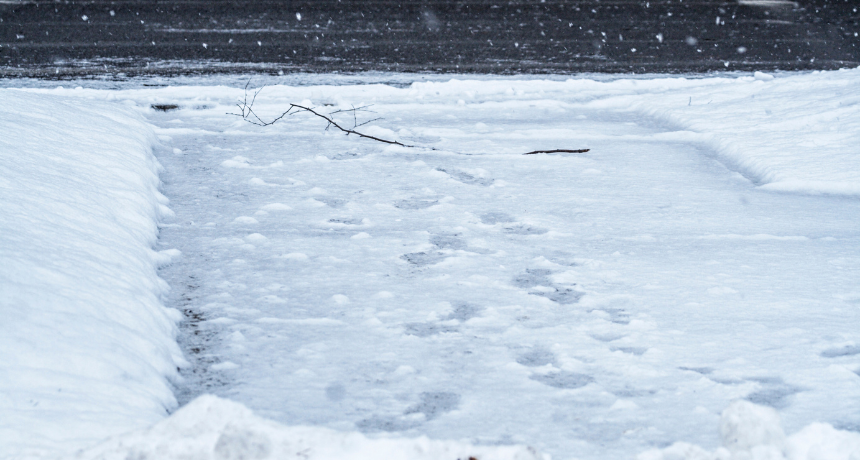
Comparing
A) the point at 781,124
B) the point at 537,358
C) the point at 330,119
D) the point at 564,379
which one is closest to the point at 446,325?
the point at 537,358

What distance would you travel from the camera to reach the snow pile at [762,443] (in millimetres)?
1542

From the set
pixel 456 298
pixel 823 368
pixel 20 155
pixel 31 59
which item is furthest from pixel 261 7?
pixel 823 368

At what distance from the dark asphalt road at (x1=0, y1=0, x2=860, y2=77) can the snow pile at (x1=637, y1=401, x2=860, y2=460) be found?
5133mm

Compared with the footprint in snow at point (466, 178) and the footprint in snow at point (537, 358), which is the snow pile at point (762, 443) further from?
the footprint in snow at point (466, 178)

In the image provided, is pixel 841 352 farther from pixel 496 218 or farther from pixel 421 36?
pixel 421 36

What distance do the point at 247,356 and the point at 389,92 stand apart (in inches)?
146

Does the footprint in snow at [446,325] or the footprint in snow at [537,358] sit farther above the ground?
the footprint in snow at [446,325]

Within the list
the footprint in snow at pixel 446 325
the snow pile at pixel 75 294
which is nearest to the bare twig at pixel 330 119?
the snow pile at pixel 75 294

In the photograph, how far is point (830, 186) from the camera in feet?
11.6

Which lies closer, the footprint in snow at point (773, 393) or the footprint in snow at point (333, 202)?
the footprint in snow at point (773, 393)

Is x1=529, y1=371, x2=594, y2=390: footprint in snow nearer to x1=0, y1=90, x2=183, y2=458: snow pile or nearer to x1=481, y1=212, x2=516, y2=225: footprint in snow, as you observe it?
x1=0, y1=90, x2=183, y2=458: snow pile

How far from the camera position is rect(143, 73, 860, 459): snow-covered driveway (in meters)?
1.93

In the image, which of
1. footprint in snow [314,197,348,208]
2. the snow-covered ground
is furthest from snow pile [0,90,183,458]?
footprint in snow [314,197,348,208]

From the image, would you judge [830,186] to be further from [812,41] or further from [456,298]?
[812,41]
